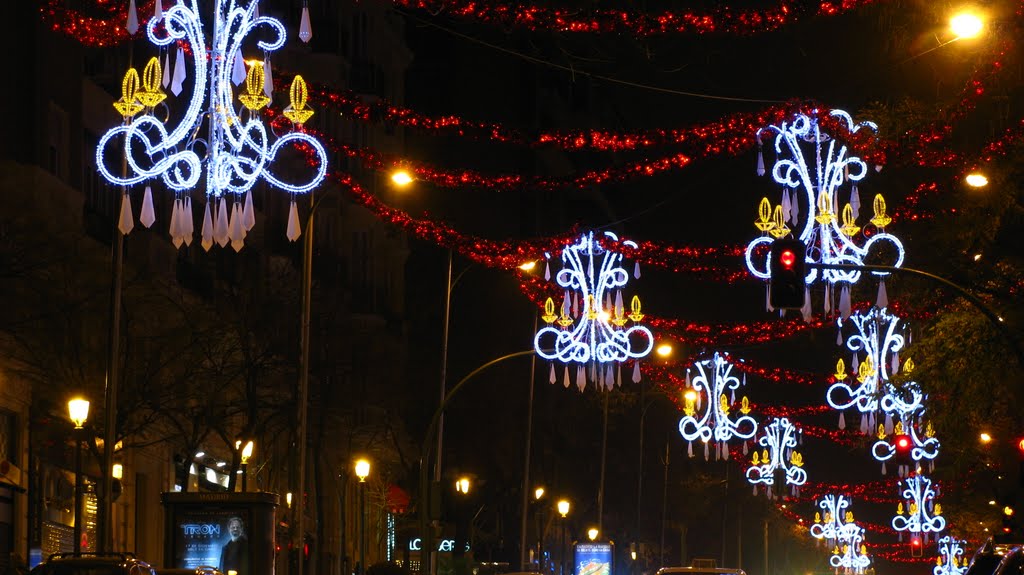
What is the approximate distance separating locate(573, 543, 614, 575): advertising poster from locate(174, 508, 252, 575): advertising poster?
102 ft

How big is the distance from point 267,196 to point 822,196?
28.3m

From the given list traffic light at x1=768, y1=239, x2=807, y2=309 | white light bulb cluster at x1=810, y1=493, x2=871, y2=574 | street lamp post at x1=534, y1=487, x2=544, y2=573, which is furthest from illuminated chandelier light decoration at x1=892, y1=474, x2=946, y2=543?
Answer: traffic light at x1=768, y1=239, x2=807, y2=309

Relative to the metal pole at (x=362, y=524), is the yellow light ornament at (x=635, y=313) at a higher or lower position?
higher

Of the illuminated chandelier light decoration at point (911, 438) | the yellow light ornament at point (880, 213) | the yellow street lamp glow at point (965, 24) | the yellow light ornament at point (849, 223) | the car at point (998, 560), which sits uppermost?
the yellow street lamp glow at point (965, 24)

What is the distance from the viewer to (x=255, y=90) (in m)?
17.9

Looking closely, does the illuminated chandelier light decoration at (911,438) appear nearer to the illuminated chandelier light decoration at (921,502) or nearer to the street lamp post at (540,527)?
the street lamp post at (540,527)

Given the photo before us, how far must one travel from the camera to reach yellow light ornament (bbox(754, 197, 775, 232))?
28469 mm

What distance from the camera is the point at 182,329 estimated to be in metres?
35.1

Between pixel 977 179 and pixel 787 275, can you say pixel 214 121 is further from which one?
pixel 977 179

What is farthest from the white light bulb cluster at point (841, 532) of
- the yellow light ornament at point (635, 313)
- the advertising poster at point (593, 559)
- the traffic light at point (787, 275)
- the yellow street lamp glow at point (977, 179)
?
the traffic light at point (787, 275)

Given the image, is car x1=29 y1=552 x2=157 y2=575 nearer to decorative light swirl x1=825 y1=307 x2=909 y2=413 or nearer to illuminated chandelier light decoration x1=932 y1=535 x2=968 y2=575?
decorative light swirl x1=825 y1=307 x2=909 y2=413

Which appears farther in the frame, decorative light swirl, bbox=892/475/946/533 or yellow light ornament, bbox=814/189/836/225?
decorative light swirl, bbox=892/475/946/533

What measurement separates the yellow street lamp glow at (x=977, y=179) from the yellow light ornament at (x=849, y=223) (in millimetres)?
1833

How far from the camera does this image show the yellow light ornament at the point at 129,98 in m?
18.1
